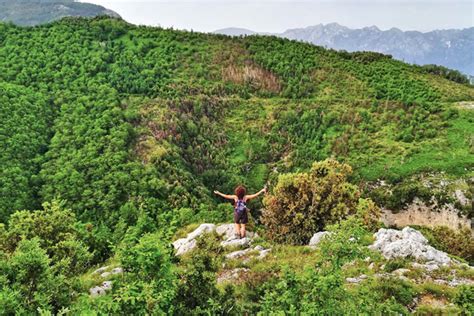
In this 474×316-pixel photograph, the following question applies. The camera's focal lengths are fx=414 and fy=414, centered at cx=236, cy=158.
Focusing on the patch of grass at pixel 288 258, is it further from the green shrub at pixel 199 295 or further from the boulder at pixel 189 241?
the green shrub at pixel 199 295

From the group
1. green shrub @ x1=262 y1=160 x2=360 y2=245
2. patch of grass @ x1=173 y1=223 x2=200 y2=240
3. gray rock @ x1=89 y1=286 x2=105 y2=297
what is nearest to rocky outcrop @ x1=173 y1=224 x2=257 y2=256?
patch of grass @ x1=173 y1=223 x2=200 y2=240

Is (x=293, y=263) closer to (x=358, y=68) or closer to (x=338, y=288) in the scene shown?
(x=338, y=288)

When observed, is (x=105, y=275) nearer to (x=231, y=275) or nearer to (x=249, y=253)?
(x=231, y=275)

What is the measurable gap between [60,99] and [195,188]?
912 inches

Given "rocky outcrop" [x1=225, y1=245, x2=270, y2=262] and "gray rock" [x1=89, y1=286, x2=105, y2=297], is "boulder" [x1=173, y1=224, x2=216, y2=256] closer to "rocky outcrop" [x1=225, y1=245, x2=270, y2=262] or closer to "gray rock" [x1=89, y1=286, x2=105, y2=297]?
"rocky outcrop" [x1=225, y1=245, x2=270, y2=262]

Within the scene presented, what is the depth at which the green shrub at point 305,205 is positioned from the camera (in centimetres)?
2089

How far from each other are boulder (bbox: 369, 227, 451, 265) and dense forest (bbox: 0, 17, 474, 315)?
1186 mm

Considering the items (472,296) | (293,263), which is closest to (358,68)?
(293,263)

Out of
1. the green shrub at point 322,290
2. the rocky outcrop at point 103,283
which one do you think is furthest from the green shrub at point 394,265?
the rocky outcrop at point 103,283

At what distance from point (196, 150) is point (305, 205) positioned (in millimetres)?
26889

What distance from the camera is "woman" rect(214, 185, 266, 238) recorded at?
17.7 meters

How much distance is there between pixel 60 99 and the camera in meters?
50.3

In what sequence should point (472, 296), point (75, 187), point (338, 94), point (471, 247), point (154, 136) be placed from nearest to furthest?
point (472, 296)
point (471, 247)
point (75, 187)
point (154, 136)
point (338, 94)

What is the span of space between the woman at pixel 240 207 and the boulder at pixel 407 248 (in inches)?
209
